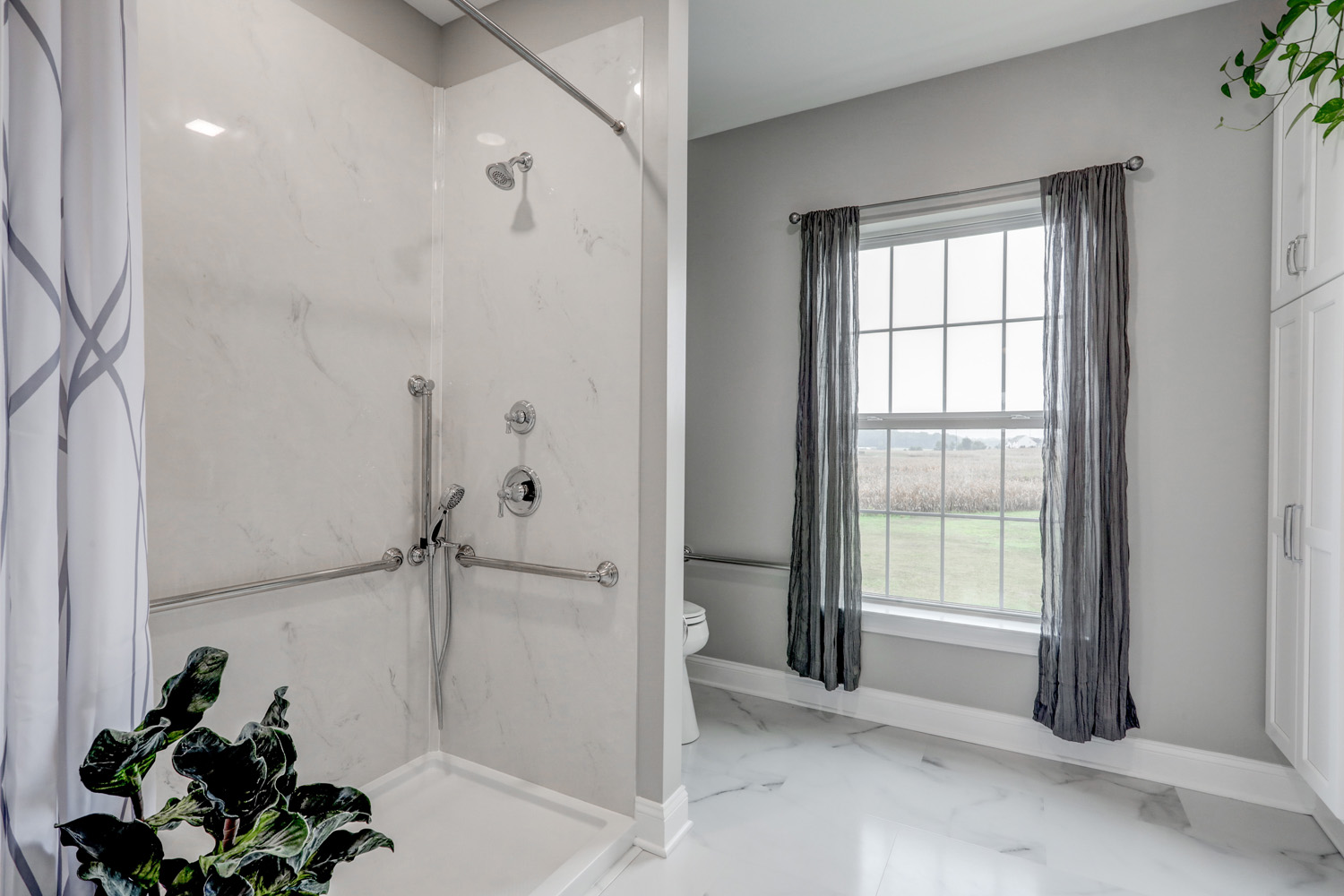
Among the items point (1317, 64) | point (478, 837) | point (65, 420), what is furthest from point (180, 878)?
point (1317, 64)

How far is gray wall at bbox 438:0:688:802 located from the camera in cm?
184

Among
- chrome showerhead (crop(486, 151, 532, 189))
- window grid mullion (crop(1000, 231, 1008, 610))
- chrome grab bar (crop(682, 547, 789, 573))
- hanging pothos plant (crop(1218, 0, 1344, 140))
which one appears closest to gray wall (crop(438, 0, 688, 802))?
chrome showerhead (crop(486, 151, 532, 189))

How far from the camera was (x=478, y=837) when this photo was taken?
1881 millimetres

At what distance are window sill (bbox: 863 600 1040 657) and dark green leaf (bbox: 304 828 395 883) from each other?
211 centimetres

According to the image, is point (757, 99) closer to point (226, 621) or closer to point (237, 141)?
point (237, 141)

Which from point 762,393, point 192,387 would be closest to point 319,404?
point 192,387

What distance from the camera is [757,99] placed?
2742 millimetres

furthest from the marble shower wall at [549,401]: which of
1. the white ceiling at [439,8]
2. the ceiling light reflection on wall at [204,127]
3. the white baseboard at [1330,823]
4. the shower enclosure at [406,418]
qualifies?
the white baseboard at [1330,823]

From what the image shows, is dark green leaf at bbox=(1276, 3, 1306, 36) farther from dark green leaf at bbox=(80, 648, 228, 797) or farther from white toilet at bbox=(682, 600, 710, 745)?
dark green leaf at bbox=(80, 648, 228, 797)

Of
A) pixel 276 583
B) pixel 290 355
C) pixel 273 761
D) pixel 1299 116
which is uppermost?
pixel 1299 116

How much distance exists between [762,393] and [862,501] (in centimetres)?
63

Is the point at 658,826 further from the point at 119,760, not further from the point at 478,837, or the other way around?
the point at 119,760

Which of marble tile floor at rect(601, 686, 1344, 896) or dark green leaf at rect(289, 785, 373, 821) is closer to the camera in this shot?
dark green leaf at rect(289, 785, 373, 821)

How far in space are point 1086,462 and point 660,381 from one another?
1.48 m
